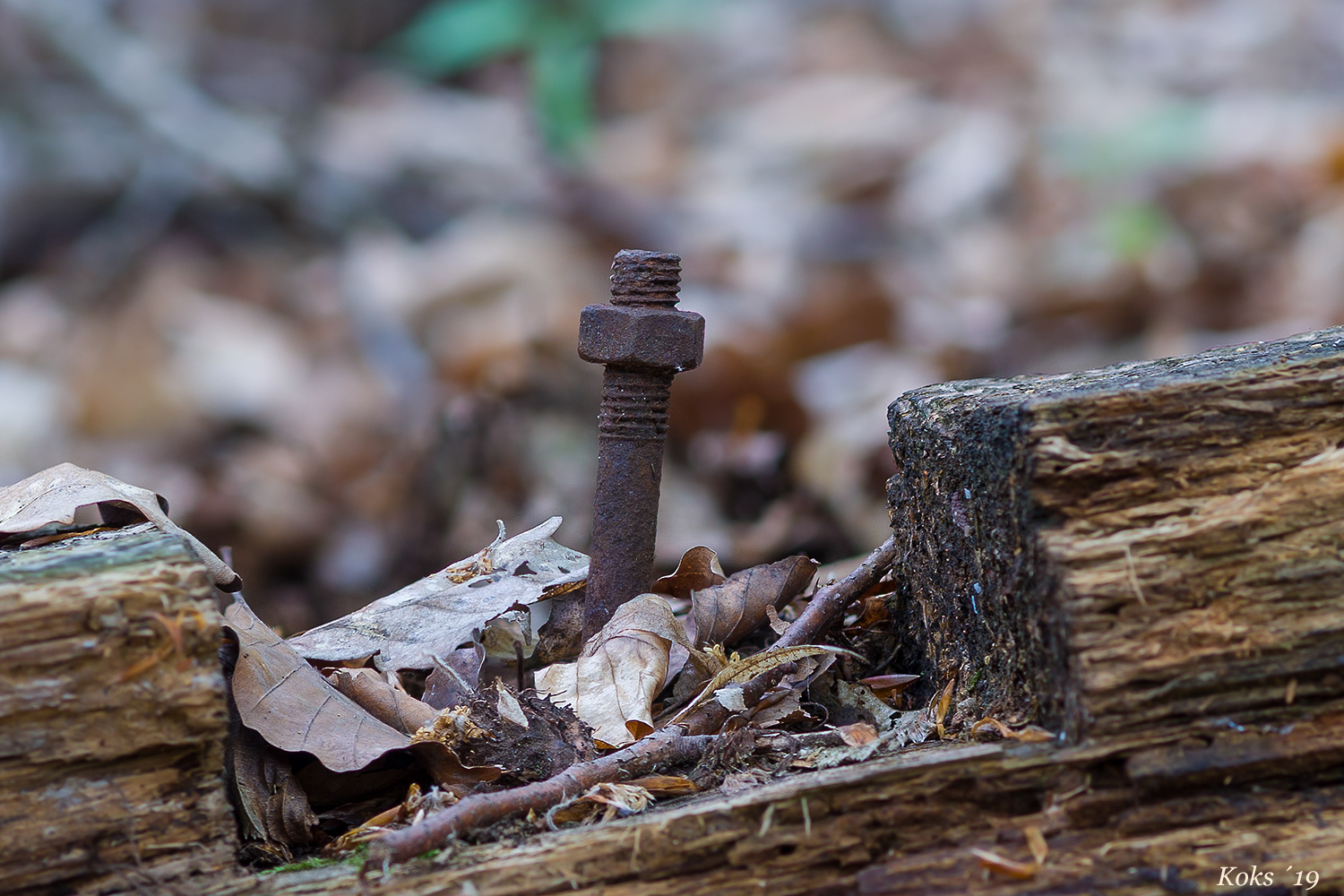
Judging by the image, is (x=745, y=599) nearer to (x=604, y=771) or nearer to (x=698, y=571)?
(x=698, y=571)

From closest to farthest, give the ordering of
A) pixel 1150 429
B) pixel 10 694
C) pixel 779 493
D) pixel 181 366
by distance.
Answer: pixel 10 694 → pixel 1150 429 → pixel 779 493 → pixel 181 366

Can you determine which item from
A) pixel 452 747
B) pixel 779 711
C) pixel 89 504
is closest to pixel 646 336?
pixel 779 711

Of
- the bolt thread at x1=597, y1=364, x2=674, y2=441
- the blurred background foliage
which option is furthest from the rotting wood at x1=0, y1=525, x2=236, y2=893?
the blurred background foliage

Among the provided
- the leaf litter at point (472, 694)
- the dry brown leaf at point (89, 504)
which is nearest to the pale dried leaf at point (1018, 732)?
the leaf litter at point (472, 694)

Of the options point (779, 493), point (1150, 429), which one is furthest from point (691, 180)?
point (1150, 429)

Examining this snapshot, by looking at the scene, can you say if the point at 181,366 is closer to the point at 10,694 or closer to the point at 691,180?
the point at 691,180

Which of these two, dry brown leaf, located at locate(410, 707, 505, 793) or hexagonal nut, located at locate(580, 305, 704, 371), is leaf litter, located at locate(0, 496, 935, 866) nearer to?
dry brown leaf, located at locate(410, 707, 505, 793)

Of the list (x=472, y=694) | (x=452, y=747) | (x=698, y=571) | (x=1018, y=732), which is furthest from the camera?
(x=698, y=571)

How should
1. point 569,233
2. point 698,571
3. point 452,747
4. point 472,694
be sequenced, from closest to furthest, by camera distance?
point 452,747
point 472,694
point 698,571
point 569,233
